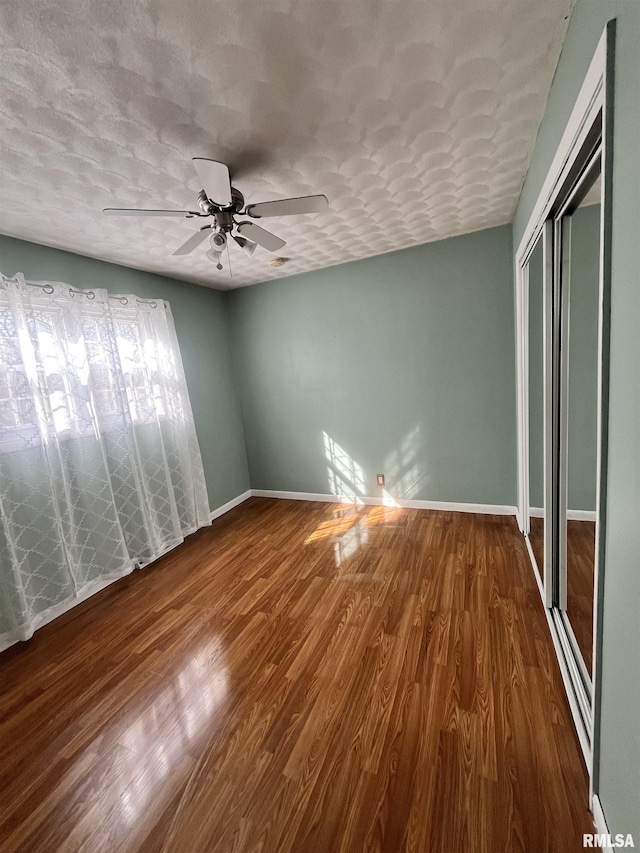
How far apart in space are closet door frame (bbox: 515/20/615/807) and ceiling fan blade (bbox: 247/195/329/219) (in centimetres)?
87

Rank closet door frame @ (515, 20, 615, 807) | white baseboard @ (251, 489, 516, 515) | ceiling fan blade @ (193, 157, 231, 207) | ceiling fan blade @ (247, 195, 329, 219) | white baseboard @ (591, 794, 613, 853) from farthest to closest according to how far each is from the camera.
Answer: white baseboard @ (251, 489, 516, 515)
ceiling fan blade @ (247, 195, 329, 219)
ceiling fan blade @ (193, 157, 231, 207)
white baseboard @ (591, 794, 613, 853)
closet door frame @ (515, 20, 615, 807)

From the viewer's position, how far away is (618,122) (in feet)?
2.40

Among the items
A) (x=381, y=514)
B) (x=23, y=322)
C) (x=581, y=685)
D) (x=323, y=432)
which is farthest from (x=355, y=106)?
(x=381, y=514)

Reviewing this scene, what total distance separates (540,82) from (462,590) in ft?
8.13

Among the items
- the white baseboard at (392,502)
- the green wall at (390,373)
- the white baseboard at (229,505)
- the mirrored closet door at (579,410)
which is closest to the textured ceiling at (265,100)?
the mirrored closet door at (579,410)

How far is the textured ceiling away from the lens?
0.97 m

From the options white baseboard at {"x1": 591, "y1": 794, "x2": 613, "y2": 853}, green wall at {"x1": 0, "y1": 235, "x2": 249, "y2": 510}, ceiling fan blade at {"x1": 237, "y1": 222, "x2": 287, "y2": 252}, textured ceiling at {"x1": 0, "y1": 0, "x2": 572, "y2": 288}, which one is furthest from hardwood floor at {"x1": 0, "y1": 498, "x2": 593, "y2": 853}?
textured ceiling at {"x1": 0, "y1": 0, "x2": 572, "y2": 288}

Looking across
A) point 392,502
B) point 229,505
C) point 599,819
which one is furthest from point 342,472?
point 599,819

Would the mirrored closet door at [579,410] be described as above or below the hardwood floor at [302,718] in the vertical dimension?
above

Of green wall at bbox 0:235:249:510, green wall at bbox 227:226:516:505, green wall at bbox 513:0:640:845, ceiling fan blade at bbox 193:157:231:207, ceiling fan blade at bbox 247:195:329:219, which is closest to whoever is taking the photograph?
green wall at bbox 513:0:640:845

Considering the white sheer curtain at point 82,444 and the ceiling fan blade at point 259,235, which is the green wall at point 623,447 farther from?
the white sheer curtain at point 82,444

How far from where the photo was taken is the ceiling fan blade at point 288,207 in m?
1.45

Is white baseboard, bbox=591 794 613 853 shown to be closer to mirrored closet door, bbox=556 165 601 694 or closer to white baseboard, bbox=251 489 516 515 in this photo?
mirrored closet door, bbox=556 165 601 694

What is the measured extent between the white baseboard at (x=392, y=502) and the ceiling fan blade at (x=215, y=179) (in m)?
2.93
